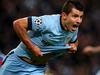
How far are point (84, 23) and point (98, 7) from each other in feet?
2.55

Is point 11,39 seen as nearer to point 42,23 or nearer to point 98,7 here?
point 98,7

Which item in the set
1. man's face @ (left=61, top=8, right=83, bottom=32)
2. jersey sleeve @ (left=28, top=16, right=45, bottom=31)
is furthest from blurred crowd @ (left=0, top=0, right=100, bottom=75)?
jersey sleeve @ (left=28, top=16, right=45, bottom=31)

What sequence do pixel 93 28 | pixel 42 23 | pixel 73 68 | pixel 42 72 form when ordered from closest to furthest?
pixel 42 23
pixel 42 72
pixel 73 68
pixel 93 28

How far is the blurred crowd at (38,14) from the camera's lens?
34.5 ft

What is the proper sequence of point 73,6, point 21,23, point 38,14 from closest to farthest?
point 21,23
point 73,6
point 38,14

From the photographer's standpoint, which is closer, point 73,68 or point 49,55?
point 49,55

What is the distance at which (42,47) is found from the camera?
18.5 feet

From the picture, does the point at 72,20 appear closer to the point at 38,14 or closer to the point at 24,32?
the point at 24,32

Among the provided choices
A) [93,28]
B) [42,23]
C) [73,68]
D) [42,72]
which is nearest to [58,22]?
[42,23]

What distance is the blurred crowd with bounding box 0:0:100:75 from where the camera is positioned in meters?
10.5

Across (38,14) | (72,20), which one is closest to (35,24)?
(72,20)

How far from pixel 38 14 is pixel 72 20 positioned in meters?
5.49

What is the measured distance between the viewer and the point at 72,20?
5480mm

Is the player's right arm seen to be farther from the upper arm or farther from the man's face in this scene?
the man's face
